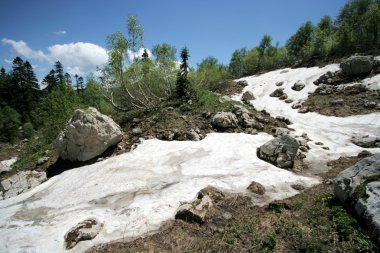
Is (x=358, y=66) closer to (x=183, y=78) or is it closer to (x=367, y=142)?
(x=367, y=142)

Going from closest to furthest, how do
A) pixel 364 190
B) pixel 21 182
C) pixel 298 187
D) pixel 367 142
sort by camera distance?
pixel 364 190 < pixel 298 187 < pixel 21 182 < pixel 367 142

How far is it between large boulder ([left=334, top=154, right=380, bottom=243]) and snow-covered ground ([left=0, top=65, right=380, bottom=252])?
2.15m

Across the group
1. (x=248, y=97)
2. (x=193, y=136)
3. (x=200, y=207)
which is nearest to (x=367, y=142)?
(x=193, y=136)

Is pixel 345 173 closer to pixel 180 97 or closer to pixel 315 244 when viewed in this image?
pixel 315 244

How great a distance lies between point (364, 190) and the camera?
23.4 ft

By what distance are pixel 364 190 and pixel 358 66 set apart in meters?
33.1

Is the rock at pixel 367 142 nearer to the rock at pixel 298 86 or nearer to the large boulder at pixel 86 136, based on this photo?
the large boulder at pixel 86 136

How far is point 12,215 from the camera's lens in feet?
31.8

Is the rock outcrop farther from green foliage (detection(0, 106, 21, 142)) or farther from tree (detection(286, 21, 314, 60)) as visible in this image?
tree (detection(286, 21, 314, 60))

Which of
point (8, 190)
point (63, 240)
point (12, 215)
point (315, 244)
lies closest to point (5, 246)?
point (63, 240)

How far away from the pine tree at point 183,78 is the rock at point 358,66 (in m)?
24.3

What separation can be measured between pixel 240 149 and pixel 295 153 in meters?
3.34

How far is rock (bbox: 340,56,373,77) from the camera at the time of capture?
31.9 meters

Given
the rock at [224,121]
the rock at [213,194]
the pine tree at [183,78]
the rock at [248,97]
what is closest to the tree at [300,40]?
the rock at [248,97]
